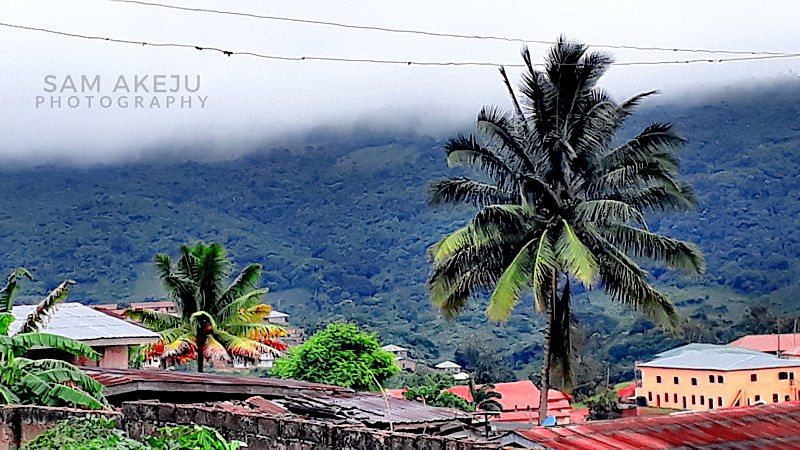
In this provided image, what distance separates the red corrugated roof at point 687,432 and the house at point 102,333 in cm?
1107

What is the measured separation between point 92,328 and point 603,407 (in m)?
23.0

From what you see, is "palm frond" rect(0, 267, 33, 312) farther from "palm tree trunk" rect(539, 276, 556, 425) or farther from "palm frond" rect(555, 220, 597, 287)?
"palm tree trunk" rect(539, 276, 556, 425)

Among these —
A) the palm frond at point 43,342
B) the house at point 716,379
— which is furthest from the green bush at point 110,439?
the house at point 716,379

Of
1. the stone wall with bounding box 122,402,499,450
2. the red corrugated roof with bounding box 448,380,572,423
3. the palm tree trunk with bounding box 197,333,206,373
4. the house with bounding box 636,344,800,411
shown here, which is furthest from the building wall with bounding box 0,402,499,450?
the house with bounding box 636,344,800,411

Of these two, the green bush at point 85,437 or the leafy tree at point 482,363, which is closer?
the green bush at point 85,437

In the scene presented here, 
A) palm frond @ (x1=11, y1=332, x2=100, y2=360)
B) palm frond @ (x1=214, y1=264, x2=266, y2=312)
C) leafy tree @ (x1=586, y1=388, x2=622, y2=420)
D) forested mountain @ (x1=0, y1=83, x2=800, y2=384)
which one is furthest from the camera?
forested mountain @ (x1=0, y1=83, x2=800, y2=384)

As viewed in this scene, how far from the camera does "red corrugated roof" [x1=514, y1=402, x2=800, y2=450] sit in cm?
802

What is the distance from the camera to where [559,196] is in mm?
20094

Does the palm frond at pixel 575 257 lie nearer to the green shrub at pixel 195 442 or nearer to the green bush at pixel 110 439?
the green bush at pixel 110 439

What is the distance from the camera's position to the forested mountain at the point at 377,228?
64625mm

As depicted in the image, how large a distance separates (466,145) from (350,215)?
7306 cm

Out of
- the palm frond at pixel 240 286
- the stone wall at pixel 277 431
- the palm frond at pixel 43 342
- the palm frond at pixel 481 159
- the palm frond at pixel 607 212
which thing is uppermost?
the palm frond at pixel 481 159

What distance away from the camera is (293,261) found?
8312cm

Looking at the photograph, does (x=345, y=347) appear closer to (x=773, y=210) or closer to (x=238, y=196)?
(x=773, y=210)
